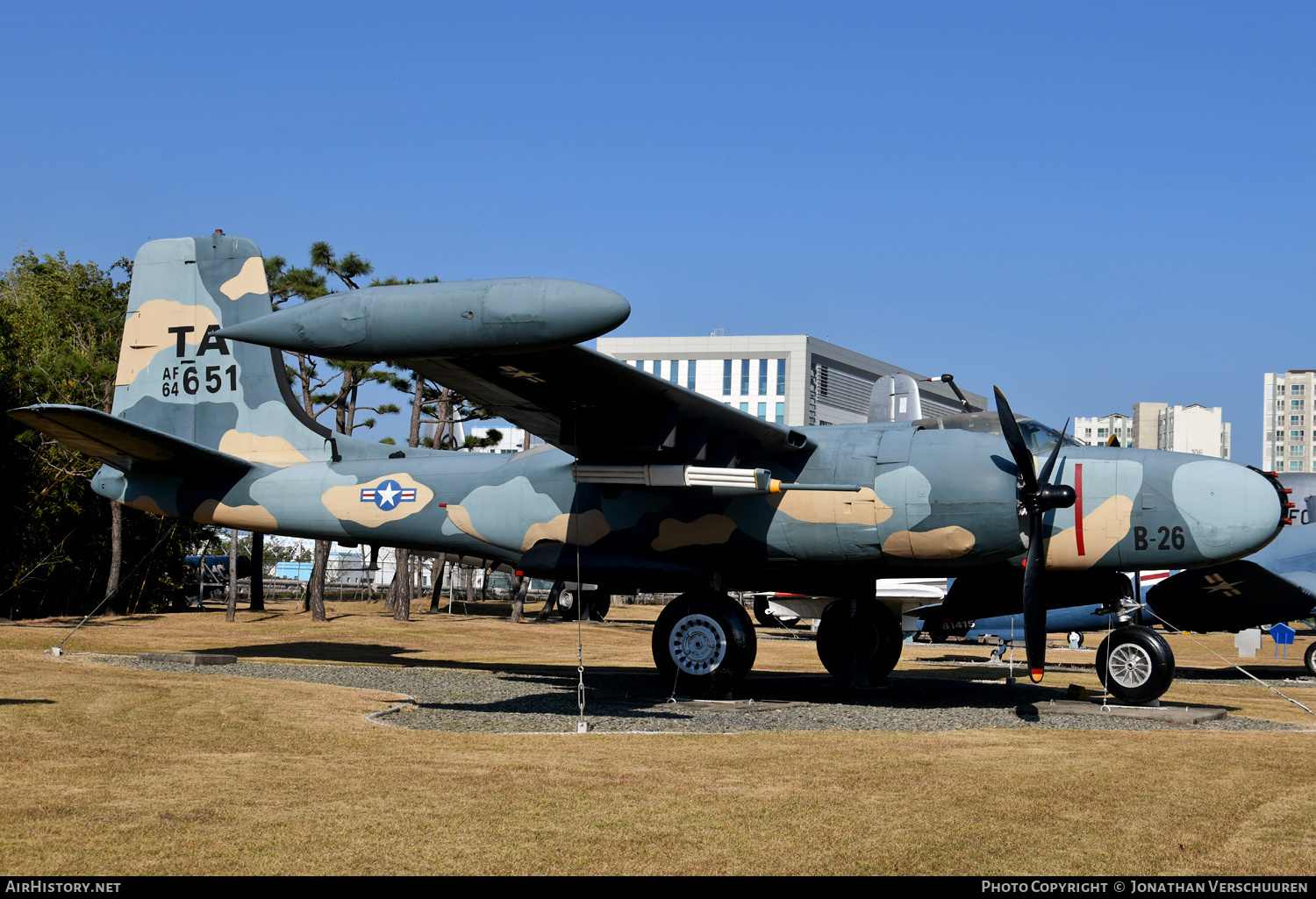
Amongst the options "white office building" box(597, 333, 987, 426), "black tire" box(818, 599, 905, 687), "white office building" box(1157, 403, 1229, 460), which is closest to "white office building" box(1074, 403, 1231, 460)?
"white office building" box(1157, 403, 1229, 460)

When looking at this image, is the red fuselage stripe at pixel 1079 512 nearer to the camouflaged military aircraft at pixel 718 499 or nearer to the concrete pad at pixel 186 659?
the camouflaged military aircraft at pixel 718 499

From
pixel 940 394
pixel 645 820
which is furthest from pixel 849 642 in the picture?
pixel 940 394

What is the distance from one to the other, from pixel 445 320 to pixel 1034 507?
24.5 feet

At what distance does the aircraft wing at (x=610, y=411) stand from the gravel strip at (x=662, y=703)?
10.7 ft

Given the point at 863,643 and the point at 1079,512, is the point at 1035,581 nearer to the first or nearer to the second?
the point at 1079,512

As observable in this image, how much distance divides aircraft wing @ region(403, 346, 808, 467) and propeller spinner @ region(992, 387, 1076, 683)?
103 inches

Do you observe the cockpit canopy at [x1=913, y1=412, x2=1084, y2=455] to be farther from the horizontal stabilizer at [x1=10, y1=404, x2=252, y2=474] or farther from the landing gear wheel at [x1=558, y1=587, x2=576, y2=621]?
the landing gear wheel at [x1=558, y1=587, x2=576, y2=621]

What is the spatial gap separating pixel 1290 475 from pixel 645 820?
20.8 m

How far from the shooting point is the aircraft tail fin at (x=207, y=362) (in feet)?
60.8

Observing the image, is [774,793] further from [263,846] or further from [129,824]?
[129,824]

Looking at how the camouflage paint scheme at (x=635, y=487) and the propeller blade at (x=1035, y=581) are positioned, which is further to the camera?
the propeller blade at (x=1035, y=581)

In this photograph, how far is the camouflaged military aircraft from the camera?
42.5 feet

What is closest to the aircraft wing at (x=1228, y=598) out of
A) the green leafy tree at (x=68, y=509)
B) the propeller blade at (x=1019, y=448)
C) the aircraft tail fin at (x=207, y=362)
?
the propeller blade at (x=1019, y=448)

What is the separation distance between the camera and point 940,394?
365 feet
